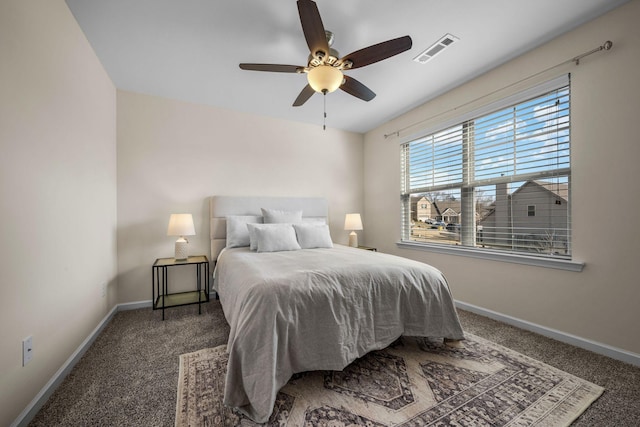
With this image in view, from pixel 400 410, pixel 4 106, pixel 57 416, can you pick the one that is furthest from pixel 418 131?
pixel 57 416

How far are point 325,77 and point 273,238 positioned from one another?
171cm

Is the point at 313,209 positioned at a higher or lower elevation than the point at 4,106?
lower

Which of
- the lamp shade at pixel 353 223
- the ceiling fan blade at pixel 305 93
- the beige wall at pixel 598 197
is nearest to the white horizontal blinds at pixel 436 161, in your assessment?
the beige wall at pixel 598 197

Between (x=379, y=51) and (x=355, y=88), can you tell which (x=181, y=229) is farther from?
(x=379, y=51)

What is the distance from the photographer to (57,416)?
1.35 meters

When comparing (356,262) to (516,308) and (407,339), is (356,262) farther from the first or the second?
(516,308)

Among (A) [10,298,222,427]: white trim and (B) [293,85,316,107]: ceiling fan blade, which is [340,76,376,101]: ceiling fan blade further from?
(A) [10,298,222,427]: white trim

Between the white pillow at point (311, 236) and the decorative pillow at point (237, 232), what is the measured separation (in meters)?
0.64

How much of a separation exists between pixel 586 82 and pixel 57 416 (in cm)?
425

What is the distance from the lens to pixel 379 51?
5.70ft

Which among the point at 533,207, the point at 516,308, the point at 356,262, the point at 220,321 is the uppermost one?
the point at 533,207

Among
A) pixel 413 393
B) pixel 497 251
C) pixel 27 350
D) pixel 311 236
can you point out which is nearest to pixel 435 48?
pixel 497 251

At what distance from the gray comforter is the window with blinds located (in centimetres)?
120

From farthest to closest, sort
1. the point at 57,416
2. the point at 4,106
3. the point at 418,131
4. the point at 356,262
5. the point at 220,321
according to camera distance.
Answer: the point at 418,131 → the point at 220,321 → the point at 356,262 → the point at 57,416 → the point at 4,106
